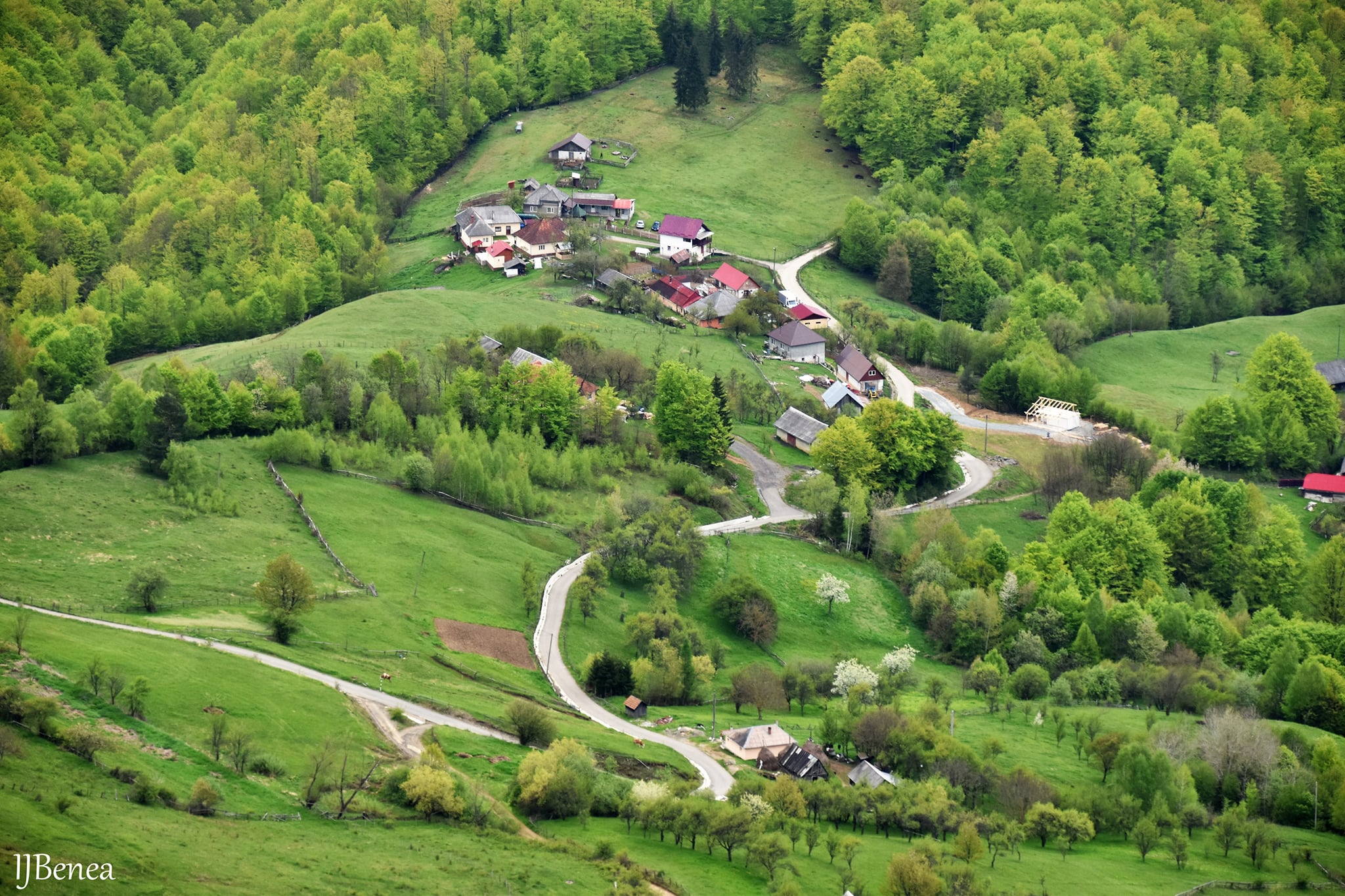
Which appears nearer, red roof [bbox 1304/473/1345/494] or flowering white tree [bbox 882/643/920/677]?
flowering white tree [bbox 882/643/920/677]

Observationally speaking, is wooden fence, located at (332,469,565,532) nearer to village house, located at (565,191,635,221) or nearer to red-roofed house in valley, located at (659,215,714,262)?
red-roofed house in valley, located at (659,215,714,262)

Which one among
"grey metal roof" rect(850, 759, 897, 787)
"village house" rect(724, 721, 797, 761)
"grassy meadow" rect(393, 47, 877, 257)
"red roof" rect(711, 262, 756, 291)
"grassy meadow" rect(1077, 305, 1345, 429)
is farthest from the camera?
"grassy meadow" rect(393, 47, 877, 257)

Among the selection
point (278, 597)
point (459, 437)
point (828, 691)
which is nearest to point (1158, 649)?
point (828, 691)

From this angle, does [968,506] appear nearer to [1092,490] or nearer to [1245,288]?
[1092,490]

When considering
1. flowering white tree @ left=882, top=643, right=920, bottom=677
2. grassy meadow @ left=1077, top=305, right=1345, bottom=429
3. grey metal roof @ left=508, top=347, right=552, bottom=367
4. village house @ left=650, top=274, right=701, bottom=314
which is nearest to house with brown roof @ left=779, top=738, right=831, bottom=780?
flowering white tree @ left=882, top=643, right=920, bottom=677

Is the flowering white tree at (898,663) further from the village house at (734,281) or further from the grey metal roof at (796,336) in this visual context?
the village house at (734,281)

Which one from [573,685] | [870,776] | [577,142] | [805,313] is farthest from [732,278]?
[870,776]
